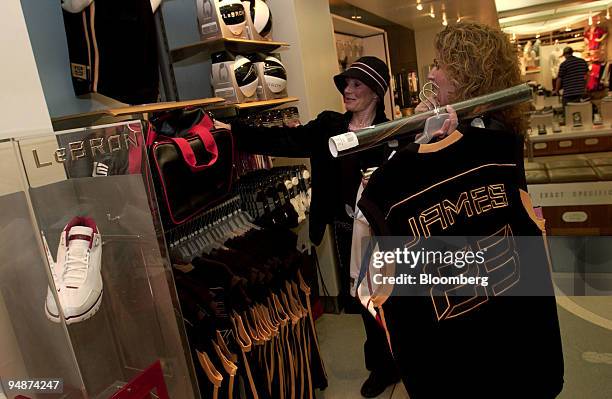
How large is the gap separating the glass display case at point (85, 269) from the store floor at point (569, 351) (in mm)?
1216

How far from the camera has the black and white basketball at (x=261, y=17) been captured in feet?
8.04

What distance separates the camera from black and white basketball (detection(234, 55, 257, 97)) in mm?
2271

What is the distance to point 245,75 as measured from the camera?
7.53 ft

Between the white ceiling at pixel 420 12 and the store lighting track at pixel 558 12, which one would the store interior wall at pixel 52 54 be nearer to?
the white ceiling at pixel 420 12

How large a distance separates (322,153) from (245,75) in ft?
2.08

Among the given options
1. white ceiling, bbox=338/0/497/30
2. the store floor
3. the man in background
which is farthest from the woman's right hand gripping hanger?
white ceiling, bbox=338/0/497/30

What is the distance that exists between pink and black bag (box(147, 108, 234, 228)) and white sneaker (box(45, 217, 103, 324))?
0.33 meters

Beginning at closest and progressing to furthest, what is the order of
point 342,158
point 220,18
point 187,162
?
point 187,162 → point 342,158 → point 220,18

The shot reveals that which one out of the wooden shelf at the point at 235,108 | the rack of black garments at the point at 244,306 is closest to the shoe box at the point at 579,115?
the wooden shelf at the point at 235,108

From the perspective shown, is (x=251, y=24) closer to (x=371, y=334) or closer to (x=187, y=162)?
(x=187, y=162)

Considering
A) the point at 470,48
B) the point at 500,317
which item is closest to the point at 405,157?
the point at 470,48

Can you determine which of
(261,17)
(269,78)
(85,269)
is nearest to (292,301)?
(85,269)

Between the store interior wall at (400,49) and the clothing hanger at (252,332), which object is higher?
the store interior wall at (400,49)

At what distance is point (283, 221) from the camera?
2.32 metres
